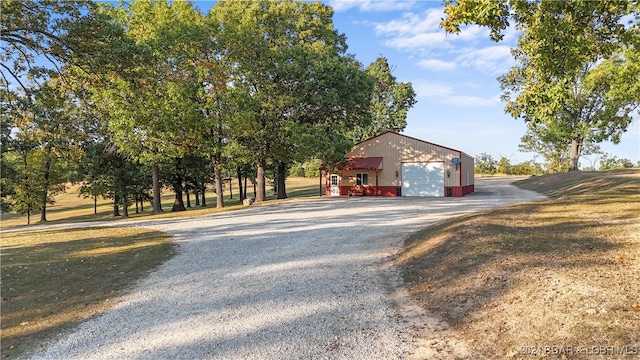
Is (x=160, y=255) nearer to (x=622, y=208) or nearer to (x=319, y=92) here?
(x=622, y=208)

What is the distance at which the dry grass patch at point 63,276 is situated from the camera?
18.1ft

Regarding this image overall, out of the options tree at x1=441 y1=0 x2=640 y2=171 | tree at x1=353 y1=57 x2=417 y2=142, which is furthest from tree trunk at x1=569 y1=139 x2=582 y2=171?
tree at x1=441 y1=0 x2=640 y2=171

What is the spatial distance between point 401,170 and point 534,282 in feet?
80.0

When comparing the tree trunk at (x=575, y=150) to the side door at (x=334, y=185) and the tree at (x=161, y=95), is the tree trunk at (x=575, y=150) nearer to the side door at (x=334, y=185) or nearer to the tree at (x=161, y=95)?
the side door at (x=334, y=185)

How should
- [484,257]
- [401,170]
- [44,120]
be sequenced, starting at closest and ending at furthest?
1. [484,257]
2. [44,120]
3. [401,170]

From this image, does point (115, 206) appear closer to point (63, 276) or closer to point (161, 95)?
point (161, 95)

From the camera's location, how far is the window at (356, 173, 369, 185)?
1204 inches

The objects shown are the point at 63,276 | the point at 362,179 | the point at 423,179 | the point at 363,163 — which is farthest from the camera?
the point at 362,179

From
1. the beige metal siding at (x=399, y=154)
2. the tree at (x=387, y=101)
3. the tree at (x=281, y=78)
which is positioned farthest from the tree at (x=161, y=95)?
the tree at (x=387, y=101)

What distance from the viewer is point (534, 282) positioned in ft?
17.8

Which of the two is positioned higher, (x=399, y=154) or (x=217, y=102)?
(x=217, y=102)

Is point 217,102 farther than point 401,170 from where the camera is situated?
No

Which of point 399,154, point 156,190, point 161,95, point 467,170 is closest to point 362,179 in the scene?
point 399,154

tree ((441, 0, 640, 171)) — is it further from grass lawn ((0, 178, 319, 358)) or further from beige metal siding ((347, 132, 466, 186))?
beige metal siding ((347, 132, 466, 186))
